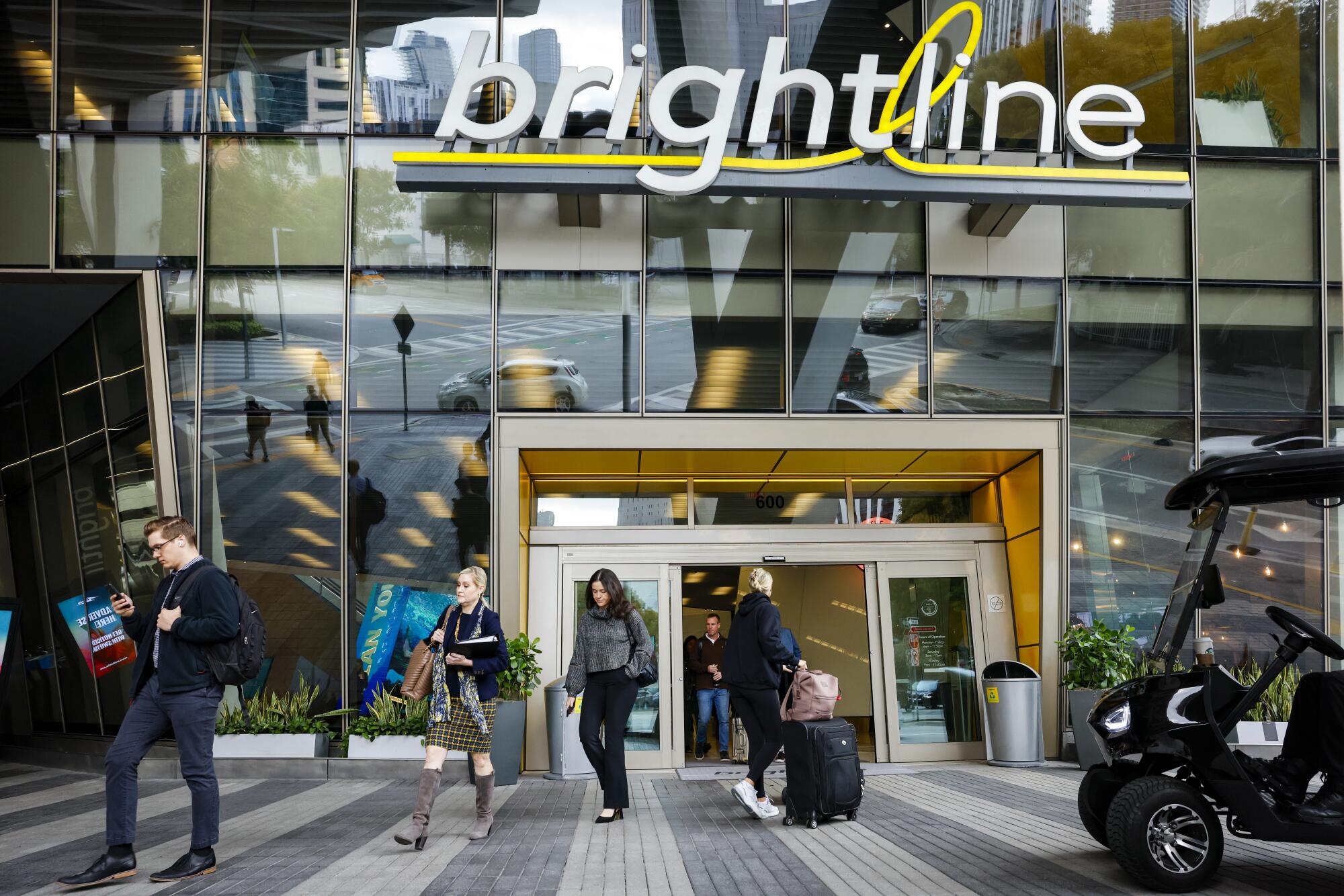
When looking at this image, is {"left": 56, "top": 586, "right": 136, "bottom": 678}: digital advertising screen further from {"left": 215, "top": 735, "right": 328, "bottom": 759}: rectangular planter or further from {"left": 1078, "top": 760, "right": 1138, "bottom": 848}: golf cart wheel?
{"left": 1078, "top": 760, "right": 1138, "bottom": 848}: golf cart wheel

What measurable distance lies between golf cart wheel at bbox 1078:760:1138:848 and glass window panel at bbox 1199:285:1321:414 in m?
6.98

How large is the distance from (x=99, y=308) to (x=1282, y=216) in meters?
13.1

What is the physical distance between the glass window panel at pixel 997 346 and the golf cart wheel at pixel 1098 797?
592 centimetres

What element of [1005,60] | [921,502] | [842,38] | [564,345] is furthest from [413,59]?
[921,502]

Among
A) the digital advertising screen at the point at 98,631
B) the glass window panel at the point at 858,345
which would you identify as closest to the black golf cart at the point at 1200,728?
the glass window panel at the point at 858,345

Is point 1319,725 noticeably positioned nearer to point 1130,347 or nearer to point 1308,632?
point 1308,632

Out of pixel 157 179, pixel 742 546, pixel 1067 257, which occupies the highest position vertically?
pixel 157 179

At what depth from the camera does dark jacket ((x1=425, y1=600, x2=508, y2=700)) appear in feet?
23.8

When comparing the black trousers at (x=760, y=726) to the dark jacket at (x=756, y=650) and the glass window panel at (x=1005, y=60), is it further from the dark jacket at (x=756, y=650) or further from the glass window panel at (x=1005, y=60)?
the glass window panel at (x=1005, y=60)

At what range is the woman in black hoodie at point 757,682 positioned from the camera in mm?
7934

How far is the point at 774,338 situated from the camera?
11.8m

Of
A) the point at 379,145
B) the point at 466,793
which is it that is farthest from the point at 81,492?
the point at 466,793

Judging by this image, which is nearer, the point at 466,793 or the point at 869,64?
the point at 466,793

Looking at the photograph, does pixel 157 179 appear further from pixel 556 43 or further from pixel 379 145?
pixel 556 43
